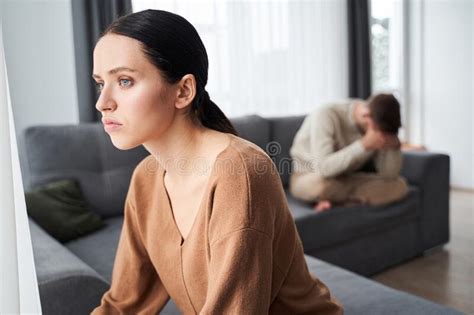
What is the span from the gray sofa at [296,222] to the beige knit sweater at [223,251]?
0.51 ft

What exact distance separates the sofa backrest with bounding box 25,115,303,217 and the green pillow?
0.07m

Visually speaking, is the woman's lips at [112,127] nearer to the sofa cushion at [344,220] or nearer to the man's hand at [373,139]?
the sofa cushion at [344,220]

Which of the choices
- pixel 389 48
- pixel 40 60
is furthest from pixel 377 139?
pixel 389 48

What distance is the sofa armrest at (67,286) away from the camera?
1.01 metres

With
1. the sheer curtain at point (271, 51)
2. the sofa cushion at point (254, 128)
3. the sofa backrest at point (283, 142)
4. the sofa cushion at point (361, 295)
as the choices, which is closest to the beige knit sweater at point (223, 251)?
the sofa cushion at point (361, 295)

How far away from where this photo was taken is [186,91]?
79 centimetres

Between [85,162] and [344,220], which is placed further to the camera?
[344,220]

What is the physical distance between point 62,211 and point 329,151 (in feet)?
4.53

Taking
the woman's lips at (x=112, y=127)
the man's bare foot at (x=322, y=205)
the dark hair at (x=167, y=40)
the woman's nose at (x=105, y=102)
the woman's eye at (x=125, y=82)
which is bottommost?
the man's bare foot at (x=322, y=205)

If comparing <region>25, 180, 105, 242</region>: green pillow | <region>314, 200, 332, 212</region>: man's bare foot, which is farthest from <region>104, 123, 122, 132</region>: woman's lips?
<region>314, 200, 332, 212</region>: man's bare foot

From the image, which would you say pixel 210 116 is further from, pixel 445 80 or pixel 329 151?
pixel 445 80

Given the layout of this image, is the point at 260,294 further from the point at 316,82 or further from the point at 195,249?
the point at 316,82

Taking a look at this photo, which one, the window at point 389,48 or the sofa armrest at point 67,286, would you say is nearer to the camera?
the sofa armrest at point 67,286

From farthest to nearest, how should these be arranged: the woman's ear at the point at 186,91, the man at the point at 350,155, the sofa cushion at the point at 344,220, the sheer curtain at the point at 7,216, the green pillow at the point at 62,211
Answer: the man at the point at 350,155 < the sofa cushion at the point at 344,220 < the green pillow at the point at 62,211 < the woman's ear at the point at 186,91 < the sheer curtain at the point at 7,216
